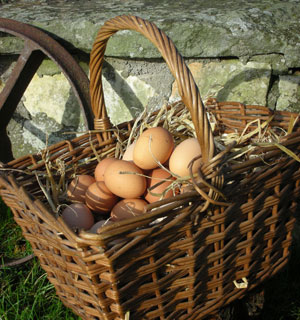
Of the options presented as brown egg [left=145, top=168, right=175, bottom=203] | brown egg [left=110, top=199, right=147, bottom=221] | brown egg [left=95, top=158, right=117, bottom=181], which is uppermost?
brown egg [left=95, top=158, right=117, bottom=181]

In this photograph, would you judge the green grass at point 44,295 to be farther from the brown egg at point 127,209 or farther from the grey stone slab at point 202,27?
the grey stone slab at point 202,27

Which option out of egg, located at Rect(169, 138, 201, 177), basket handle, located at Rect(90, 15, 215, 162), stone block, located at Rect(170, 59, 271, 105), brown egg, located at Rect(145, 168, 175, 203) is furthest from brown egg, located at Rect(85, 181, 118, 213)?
stone block, located at Rect(170, 59, 271, 105)

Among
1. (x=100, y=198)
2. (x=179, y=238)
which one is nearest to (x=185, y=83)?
(x=179, y=238)

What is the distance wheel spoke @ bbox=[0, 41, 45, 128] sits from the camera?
1.94m

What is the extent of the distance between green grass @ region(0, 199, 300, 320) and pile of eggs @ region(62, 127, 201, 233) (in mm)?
481

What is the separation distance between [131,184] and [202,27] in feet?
2.70

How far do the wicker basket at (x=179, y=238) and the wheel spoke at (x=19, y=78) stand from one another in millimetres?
650

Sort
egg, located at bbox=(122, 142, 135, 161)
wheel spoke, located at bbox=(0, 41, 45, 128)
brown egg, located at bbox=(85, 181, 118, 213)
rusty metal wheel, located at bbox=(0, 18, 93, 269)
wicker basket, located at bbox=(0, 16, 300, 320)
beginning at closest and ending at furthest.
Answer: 1. wicker basket, located at bbox=(0, 16, 300, 320)
2. brown egg, located at bbox=(85, 181, 118, 213)
3. egg, located at bbox=(122, 142, 135, 161)
4. rusty metal wheel, located at bbox=(0, 18, 93, 269)
5. wheel spoke, located at bbox=(0, 41, 45, 128)

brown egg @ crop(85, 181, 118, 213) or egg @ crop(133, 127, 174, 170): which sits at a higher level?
egg @ crop(133, 127, 174, 170)

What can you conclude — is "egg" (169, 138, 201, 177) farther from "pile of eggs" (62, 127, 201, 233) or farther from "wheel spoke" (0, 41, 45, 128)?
"wheel spoke" (0, 41, 45, 128)

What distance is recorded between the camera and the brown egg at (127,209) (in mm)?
1262

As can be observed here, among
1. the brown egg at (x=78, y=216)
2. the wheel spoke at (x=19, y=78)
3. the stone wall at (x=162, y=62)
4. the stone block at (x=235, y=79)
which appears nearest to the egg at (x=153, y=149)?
the brown egg at (x=78, y=216)

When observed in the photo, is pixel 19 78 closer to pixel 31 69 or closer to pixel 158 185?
pixel 31 69

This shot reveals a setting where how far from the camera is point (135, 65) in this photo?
6.22 ft
